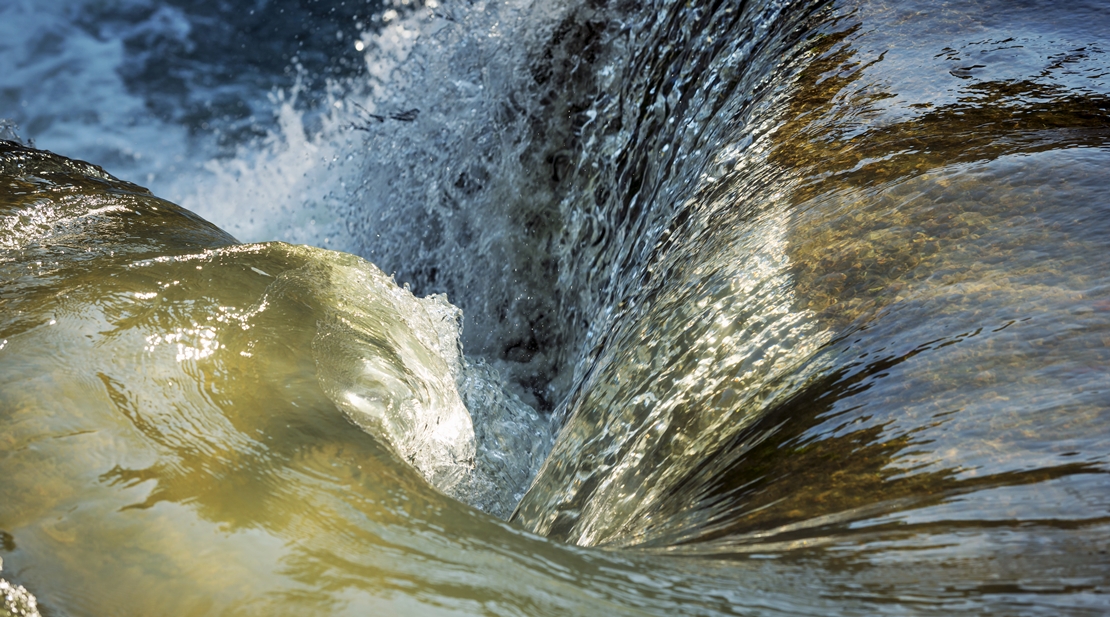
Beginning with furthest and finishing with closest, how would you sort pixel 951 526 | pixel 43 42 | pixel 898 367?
pixel 43 42, pixel 898 367, pixel 951 526

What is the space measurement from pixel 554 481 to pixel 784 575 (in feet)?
2.81

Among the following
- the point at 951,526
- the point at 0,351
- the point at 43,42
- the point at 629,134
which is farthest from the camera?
the point at 43,42

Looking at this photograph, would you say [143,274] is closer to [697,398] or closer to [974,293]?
[697,398]

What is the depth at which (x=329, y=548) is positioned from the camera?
95 cm

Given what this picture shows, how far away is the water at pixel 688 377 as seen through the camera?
90cm

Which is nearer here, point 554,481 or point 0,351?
point 0,351

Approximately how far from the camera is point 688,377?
146 cm

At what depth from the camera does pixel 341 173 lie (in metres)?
5.25

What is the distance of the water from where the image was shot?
0.90 m

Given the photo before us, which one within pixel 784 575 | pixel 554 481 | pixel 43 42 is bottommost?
pixel 554 481

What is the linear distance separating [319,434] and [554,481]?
24.3 inches

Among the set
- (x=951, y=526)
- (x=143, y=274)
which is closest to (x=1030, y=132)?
(x=951, y=526)

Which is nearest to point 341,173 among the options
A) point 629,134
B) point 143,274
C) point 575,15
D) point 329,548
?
point 575,15

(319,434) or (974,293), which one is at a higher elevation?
(319,434)
